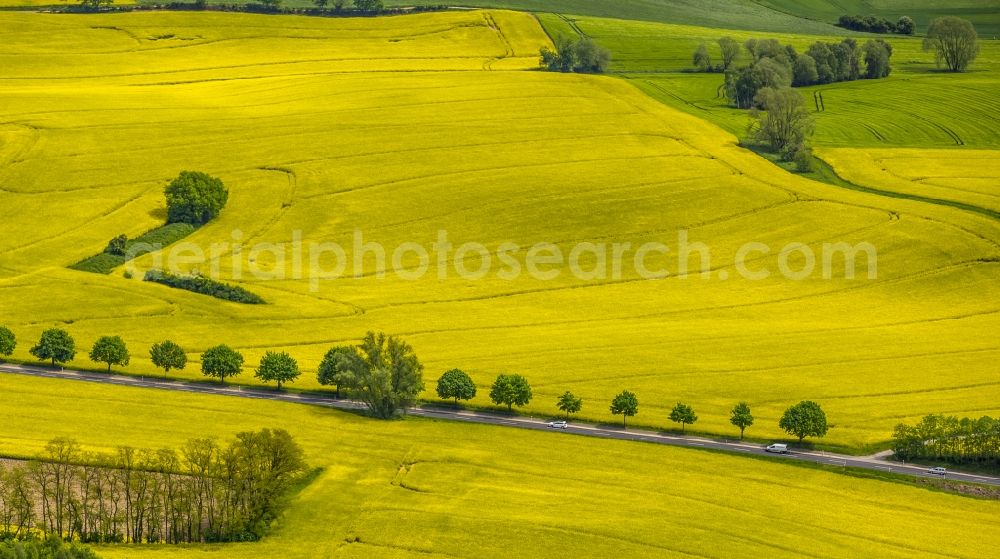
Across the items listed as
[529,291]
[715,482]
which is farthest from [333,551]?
[529,291]

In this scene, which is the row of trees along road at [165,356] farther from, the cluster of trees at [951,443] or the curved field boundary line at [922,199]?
the curved field boundary line at [922,199]

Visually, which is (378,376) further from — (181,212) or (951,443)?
(181,212)

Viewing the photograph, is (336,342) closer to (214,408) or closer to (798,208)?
(214,408)

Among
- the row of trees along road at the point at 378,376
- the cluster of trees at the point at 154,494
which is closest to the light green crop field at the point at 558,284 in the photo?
the row of trees along road at the point at 378,376

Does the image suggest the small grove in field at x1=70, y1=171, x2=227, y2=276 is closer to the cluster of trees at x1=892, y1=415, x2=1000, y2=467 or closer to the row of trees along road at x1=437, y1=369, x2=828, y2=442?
the row of trees along road at x1=437, y1=369, x2=828, y2=442

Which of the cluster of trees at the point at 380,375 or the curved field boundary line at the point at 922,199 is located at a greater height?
the curved field boundary line at the point at 922,199

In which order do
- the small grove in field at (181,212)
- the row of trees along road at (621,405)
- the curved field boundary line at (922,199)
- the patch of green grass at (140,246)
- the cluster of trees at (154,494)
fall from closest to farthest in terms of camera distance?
the cluster of trees at (154,494)
the row of trees along road at (621,405)
the patch of green grass at (140,246)
the small grove in field at (181,212)
the curved field boundary line at (922,199)

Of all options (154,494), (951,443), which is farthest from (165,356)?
(951,443)
